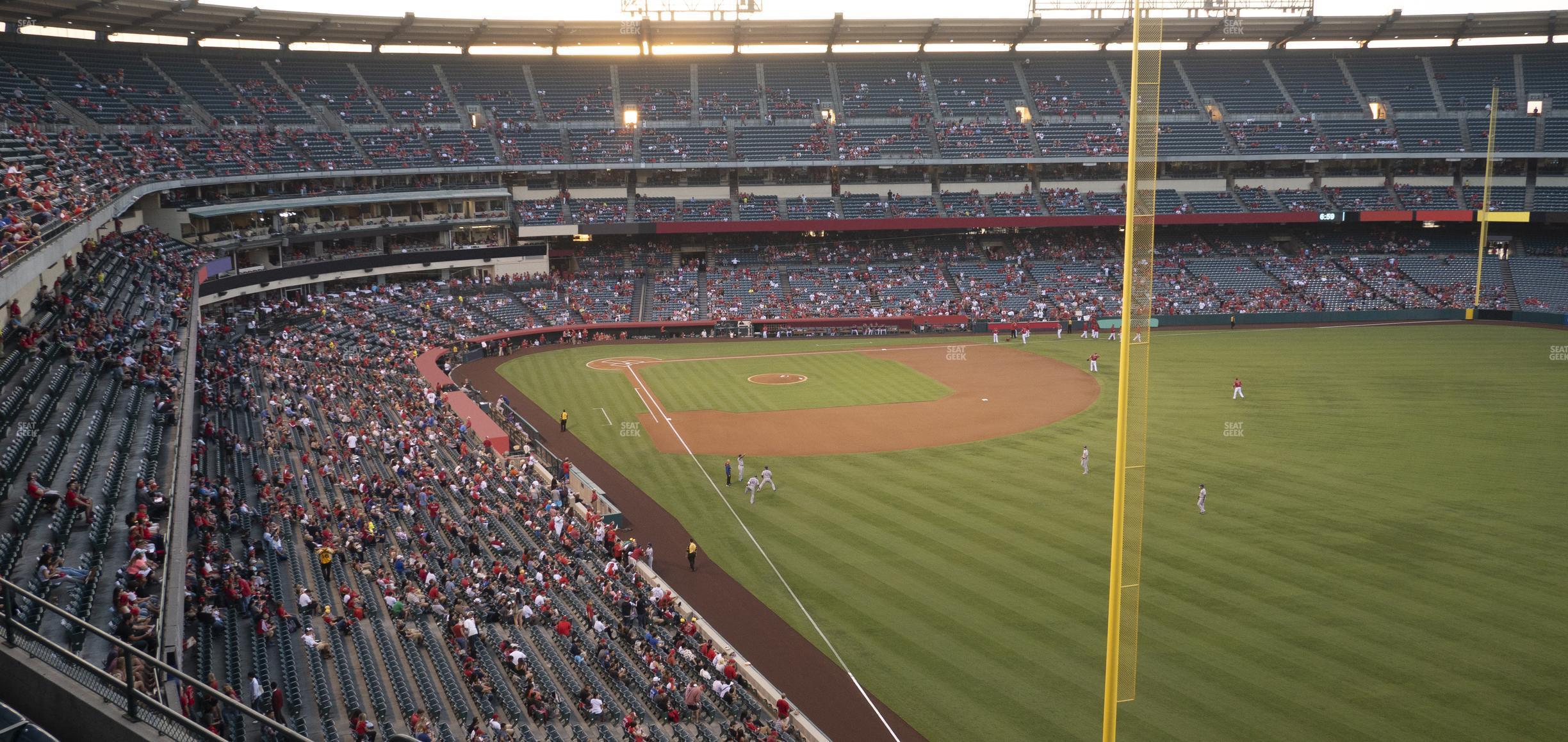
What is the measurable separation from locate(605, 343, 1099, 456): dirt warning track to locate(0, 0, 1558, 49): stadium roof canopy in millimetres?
31792

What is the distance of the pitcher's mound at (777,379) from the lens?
4781 centimetres

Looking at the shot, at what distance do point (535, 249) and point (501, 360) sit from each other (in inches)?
575

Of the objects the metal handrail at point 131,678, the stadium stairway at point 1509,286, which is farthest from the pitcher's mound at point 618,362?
the stadium stairway at point 1509,286

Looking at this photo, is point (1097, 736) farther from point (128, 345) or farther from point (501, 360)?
point (501, 360)

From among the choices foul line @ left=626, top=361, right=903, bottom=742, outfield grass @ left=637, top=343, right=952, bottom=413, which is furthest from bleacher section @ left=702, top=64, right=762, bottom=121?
foul line @ left=626, top=361, right=903, bottom=742

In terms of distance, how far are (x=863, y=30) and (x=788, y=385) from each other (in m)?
35.9

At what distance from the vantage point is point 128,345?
26.4 m

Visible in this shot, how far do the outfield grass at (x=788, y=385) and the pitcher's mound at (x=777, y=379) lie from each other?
0.31 metres

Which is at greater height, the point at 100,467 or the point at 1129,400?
the point at 1129,400

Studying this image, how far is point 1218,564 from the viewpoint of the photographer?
77.6ft

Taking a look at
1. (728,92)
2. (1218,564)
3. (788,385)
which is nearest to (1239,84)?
(728,92)

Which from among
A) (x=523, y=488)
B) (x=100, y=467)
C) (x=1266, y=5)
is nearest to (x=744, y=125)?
(x=1266, y=5)

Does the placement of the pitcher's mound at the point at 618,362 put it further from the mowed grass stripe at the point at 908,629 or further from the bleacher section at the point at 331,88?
the mowed grass stripe at the point at 908,629

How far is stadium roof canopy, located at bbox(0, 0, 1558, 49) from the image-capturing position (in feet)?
213
